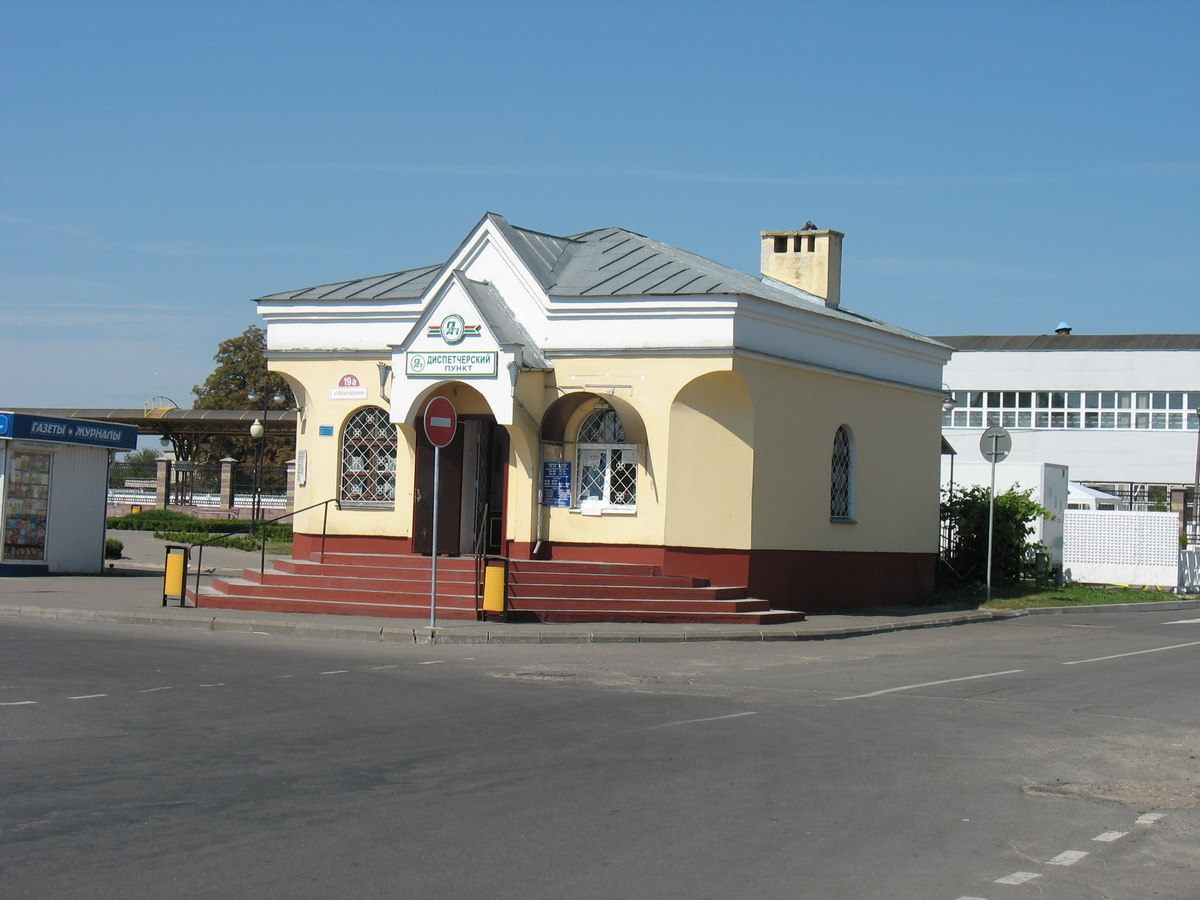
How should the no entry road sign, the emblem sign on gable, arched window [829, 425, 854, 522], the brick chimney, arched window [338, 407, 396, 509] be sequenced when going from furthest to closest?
the brick chimney < arched window [829, 425, 854, 522] < arched window [338, 407, 396, 509] < the emblem sign on gable < the no entry road sign

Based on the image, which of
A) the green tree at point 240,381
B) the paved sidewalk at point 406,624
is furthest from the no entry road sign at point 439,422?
the green tree at point 240,381

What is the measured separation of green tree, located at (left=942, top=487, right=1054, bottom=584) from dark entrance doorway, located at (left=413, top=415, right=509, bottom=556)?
11.0 metres

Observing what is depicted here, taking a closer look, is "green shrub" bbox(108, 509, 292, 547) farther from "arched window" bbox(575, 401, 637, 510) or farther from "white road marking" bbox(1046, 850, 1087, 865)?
"white road marking" bbox(1046, 850, 1087, 865)

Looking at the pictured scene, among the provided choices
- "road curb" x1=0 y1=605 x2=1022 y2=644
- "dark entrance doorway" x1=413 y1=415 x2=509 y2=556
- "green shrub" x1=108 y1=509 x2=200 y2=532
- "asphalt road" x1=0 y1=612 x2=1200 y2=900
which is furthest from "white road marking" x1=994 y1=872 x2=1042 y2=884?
"green shrub" x1=108 y1=509 x2=200 y2=532

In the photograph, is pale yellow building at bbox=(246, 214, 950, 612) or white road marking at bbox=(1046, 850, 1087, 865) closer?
white road marking at bbox=(1046, 850, 1087, 865)

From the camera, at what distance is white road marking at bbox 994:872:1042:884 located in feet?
20.4

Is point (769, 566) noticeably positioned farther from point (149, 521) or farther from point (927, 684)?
point (149, 521)

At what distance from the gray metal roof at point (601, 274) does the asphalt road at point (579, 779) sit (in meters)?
7.57

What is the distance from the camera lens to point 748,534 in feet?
66.0

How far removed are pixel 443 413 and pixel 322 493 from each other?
5479mm

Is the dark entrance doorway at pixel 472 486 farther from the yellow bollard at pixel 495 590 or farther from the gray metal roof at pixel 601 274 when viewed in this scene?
the yellow bollard at pixel 495 590

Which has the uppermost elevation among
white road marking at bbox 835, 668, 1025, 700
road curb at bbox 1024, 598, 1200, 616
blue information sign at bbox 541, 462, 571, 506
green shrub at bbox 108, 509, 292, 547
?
blue information sign at bbox 541, 462, 571, 506

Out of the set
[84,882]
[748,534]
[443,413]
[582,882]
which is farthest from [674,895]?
[748,534]

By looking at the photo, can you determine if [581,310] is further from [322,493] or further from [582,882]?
[582,882]
